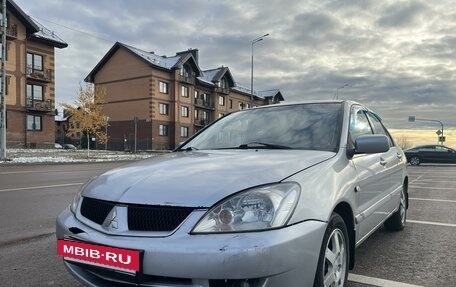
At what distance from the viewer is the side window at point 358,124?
3.89 m

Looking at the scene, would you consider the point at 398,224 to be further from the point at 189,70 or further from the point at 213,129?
the point at 189,70

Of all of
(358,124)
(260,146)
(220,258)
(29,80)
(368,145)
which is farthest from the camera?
(29,80)

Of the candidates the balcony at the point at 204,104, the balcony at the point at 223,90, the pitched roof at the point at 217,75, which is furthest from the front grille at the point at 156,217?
the balcony at the point at 223,90

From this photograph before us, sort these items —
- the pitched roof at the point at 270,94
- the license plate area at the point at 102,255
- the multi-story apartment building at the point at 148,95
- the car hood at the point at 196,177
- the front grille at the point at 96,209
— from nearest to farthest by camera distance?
the license plate area at the point at 102,255, the car hood at the point at 196,177, the front grille at the point at 96,209, the multi-story apartment building at the point at 148,95, the pitched roof at the point at 270,94

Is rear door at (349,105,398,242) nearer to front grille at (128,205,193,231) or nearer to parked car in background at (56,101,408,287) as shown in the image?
parked car in background at (56,101,408,287)

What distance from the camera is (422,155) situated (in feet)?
95.8

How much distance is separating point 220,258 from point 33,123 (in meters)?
39.8

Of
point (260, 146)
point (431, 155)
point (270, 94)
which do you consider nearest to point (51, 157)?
point (260, 146)

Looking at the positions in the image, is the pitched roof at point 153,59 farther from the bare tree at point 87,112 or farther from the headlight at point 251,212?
the headlight at point 251,212

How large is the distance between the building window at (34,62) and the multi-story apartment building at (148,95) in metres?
12.6

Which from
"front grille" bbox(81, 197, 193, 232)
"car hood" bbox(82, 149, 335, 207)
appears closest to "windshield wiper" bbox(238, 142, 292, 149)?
"car hood" bbox(82, 149, 335, 207)

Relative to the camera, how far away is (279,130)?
3.85 metres

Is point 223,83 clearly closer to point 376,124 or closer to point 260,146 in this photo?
point 376,124

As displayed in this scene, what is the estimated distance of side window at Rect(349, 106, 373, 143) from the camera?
3.89 meters
